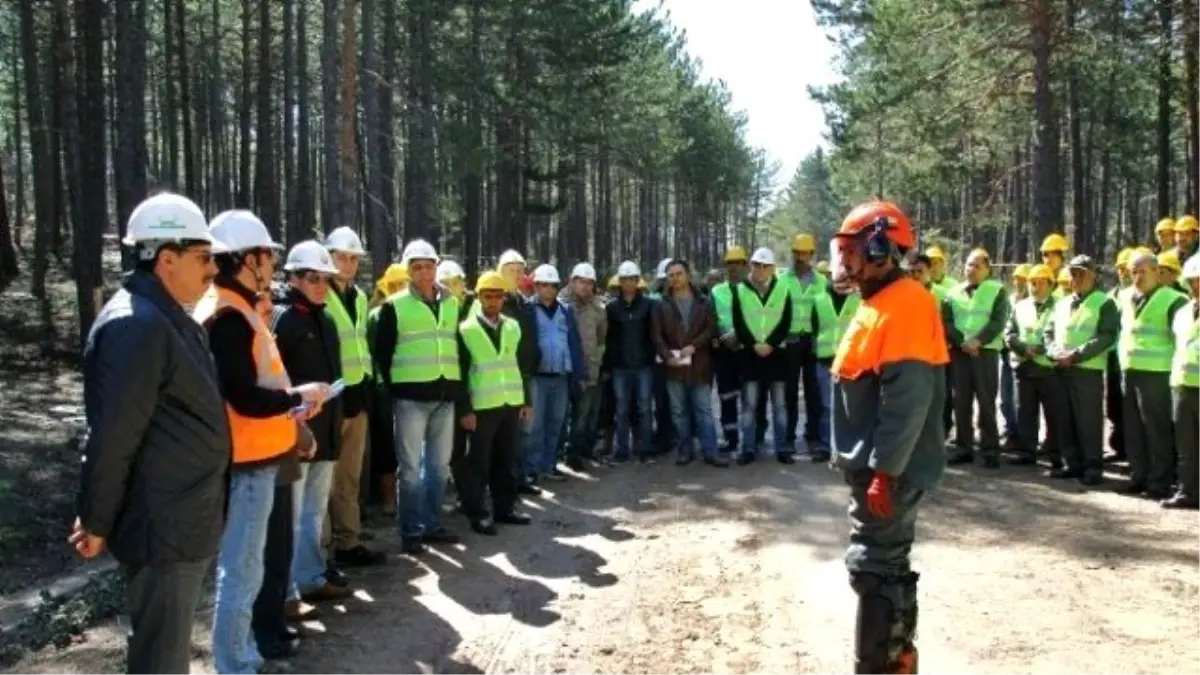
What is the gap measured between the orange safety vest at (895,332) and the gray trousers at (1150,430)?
6164mm

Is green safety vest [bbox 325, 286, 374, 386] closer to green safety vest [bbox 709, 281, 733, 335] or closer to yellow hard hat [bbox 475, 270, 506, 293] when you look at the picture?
yellow hard hat [bbox 475, 270, 506, 293]

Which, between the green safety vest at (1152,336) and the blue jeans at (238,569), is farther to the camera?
the green safety vest at (1152,336)

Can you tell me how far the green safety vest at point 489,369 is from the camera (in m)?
8.95

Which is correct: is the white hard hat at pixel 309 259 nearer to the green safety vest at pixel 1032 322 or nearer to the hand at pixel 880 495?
the hand at pixel 880 495

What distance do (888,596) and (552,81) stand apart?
Answer: 3051cm

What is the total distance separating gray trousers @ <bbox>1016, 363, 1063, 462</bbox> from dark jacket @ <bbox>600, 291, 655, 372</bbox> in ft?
13.6

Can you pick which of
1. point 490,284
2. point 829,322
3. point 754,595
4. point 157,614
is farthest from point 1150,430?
point 157,614

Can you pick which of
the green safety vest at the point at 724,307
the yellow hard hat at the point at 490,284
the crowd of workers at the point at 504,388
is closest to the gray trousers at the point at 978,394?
the crowd of workers at the point at 504,388

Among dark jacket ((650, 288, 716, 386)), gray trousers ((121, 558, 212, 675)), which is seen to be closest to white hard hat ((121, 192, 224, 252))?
gray trousers ((121, 558, 212, 675))

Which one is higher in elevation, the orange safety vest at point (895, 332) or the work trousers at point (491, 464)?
the orange safety vest at point (895, 332)

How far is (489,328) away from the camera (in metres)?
9.11

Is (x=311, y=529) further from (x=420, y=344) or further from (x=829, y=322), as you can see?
(x=829, y=322)

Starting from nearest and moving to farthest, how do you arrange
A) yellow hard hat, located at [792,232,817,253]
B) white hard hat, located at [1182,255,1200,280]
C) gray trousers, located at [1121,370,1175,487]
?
white hard hat, located at [1182,255,1200,280], gray trousers, located at [1121,370,1175,487], yellow hard hat, located at [792,232,817,253]

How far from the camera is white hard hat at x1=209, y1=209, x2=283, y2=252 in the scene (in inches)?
206
